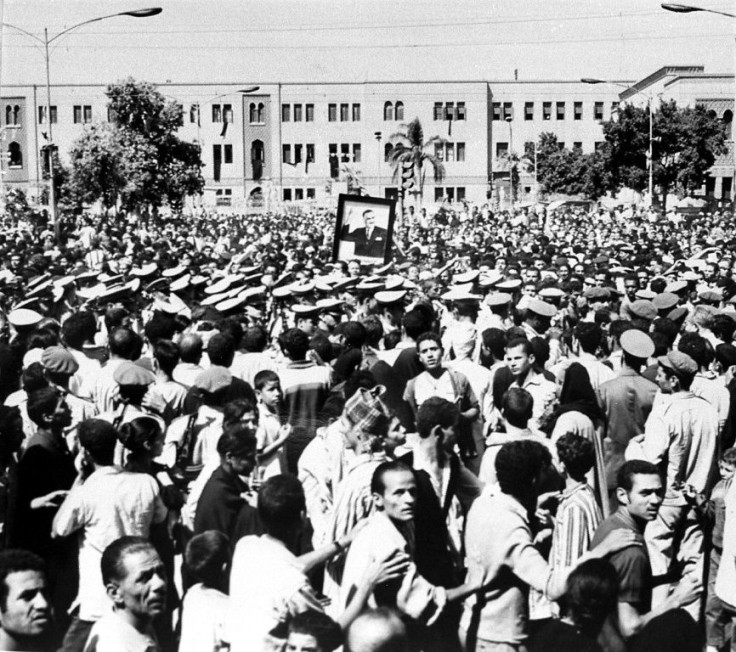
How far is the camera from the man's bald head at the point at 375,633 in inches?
147

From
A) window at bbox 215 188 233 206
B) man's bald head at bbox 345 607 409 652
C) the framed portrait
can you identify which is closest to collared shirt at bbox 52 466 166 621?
man's bald head at bbox 345 607 409 652

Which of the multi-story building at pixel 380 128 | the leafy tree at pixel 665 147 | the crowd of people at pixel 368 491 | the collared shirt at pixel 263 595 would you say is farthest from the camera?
the multi-story building at pixel 380 128

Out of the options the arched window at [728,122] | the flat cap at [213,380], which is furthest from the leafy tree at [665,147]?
the flat cap at [213,380]

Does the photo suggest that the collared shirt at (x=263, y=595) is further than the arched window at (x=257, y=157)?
No

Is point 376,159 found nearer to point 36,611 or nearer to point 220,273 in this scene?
point 220,273

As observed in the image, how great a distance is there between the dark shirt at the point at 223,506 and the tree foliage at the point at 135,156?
22.9 metres

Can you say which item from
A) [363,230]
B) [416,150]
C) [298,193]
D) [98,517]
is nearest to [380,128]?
[298,193]

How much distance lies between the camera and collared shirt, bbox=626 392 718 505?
6086 millimetres

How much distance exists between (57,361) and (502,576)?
3.37 m

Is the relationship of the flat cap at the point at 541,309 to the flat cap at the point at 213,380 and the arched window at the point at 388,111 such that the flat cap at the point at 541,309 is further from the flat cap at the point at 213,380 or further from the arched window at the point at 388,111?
the arched window at the point at 388,111

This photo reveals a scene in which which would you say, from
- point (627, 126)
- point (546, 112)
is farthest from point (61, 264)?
point (546, 112)

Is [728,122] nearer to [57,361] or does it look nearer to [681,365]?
[681,365]

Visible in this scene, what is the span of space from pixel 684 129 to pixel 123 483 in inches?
1921

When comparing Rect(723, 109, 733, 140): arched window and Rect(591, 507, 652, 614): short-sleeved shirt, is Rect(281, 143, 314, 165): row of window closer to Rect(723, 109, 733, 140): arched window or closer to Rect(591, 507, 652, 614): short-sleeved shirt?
Rect(723, 109, 733, 140): arched window
